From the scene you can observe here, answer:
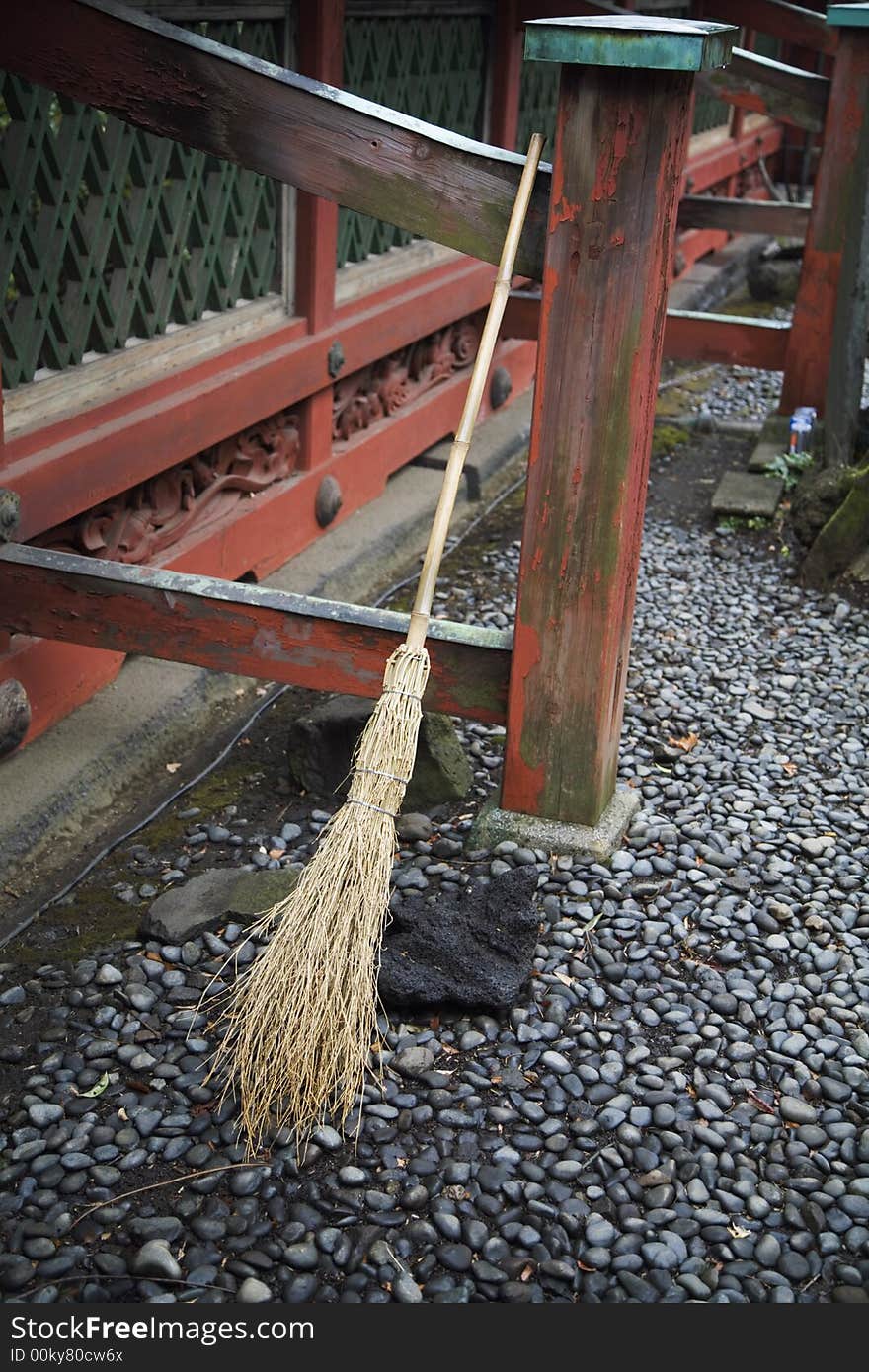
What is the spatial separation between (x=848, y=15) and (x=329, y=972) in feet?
16.6

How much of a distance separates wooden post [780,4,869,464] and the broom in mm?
3870

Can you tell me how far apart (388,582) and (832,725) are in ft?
6.40

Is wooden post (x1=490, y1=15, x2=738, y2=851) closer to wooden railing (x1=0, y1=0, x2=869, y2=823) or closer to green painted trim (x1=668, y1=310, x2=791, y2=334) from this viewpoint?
wooden railing (x1=0, y1=0, x2=869, y2=823)

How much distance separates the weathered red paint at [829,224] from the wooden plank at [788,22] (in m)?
1.40

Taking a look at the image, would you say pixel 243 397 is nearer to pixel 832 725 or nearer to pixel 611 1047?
pixel 832 725

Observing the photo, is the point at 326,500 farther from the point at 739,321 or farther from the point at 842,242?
the point at 842,242

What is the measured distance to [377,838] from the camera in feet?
9.59

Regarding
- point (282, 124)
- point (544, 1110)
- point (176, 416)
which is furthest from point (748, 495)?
point (544, 1110)

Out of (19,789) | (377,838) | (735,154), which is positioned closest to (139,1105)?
(377,838)

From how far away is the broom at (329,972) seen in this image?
2799mm

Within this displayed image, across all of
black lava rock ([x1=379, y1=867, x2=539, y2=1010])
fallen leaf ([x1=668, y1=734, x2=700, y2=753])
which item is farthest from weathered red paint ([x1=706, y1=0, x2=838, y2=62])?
black lava rock ([x1=379, y1=867, x2=539, y2=1010])

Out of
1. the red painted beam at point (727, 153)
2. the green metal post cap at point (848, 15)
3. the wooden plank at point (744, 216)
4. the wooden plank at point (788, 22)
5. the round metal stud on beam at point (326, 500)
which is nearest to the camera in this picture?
the round metal stud on beam at point (326, 500)

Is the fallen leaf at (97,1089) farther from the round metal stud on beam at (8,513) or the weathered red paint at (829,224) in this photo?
the weathered red paint at (829,224)

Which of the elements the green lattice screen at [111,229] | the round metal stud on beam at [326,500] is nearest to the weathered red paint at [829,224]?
the round metal stud on beam at [326,500]
